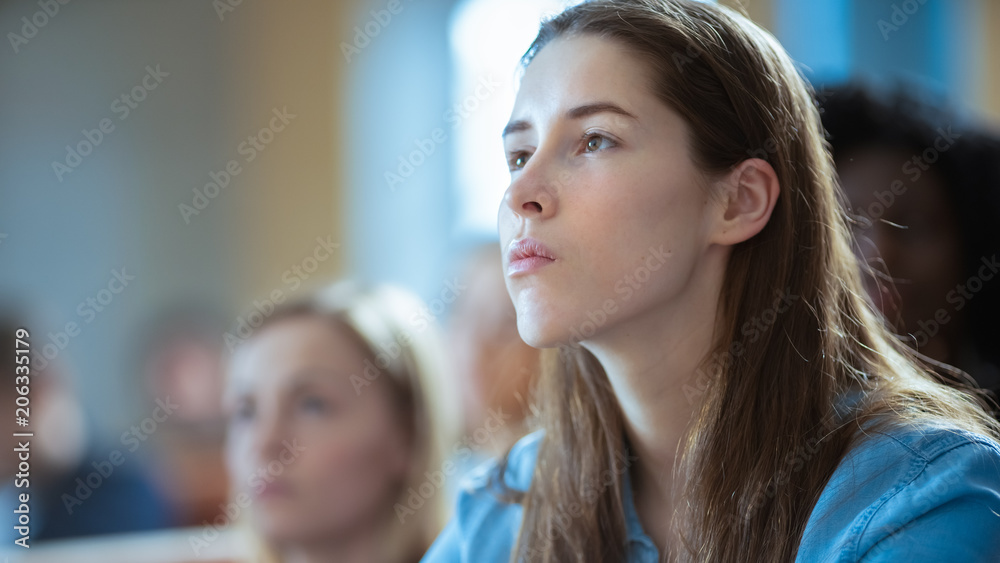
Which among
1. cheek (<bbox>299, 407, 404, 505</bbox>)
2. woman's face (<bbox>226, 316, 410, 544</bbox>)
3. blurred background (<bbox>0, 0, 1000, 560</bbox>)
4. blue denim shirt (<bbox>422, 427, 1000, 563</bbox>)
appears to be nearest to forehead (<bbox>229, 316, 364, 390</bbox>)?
woman's face (<bbox>226, 316, 410, 544</bbox>)

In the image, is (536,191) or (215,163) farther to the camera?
(215,163)

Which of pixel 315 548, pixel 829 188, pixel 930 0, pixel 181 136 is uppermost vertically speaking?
pixel 181 136

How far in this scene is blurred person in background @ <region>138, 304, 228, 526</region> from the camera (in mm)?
3297

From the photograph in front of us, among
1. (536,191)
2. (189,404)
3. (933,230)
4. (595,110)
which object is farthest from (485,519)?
(189,404)

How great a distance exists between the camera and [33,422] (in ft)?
7.22

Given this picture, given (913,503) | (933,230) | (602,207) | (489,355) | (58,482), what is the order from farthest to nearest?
1. (58,482)
2. (489,355)
3. (933,230)
4. (602,207)
5. (913,503)

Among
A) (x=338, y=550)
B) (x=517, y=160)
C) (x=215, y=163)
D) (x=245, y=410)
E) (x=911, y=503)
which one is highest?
(x=215, y=163)

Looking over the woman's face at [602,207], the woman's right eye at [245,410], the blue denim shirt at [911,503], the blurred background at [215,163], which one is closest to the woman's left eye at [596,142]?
the woman's face at [602,207]

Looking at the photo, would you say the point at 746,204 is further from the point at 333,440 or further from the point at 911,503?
the point at 333,440

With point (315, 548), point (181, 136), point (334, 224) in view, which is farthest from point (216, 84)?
point (315, 548)

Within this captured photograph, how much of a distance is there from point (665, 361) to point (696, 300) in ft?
0.30

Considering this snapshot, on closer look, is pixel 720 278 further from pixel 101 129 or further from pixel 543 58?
pixel 101 129

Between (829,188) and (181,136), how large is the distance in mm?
4543

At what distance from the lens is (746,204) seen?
3.71 feet
